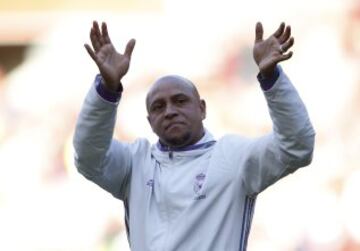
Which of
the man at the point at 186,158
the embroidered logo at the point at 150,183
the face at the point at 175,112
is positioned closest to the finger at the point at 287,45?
the man at the point at 186,158

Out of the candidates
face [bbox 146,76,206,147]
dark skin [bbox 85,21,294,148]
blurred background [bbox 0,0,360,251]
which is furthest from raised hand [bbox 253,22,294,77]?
blurred background [bbox 0,0,360,251]

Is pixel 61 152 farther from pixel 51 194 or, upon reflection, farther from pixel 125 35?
pixel 125 35

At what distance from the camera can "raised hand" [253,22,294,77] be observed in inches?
53.8

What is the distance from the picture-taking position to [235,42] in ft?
9.80

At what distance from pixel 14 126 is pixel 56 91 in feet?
0.67

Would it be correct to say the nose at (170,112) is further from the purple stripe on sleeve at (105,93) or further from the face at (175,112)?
the purple stripe on sleeve at (105,93)

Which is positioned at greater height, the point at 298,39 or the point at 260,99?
the point at 298,39

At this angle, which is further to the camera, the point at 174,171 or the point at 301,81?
the point at 301,81

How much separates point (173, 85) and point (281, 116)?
28cm

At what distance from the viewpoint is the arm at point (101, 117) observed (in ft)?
4.75

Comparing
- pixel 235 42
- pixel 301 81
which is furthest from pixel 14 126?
pixel 301 81

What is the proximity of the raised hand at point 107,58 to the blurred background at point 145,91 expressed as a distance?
4.79ft

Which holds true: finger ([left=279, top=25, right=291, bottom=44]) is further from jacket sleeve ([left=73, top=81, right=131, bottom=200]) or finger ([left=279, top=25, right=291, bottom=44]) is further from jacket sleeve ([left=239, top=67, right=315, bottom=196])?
jacket sleeve ([left=73, top=81, right=131, bottom=200])

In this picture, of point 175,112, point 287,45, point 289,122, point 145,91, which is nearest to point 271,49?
point 287,45
